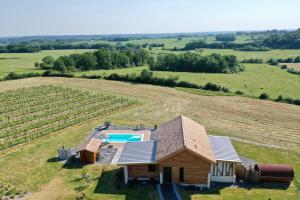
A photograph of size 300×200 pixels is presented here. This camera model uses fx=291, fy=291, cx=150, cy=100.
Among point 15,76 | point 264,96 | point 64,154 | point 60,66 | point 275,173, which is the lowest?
point 275,173

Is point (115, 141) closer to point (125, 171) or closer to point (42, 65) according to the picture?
point (125, 171)

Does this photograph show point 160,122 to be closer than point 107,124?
No

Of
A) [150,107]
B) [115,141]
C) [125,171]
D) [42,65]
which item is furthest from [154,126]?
Result: [42,65]

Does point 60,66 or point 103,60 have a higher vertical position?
point 103,60

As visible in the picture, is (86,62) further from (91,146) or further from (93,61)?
(91,146)

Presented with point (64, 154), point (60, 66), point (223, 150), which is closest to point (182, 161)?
point (223, 150)

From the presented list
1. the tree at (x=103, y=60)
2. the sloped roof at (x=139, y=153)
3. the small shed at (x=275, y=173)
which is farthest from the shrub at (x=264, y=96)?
the tree at (x=103, y=60)
